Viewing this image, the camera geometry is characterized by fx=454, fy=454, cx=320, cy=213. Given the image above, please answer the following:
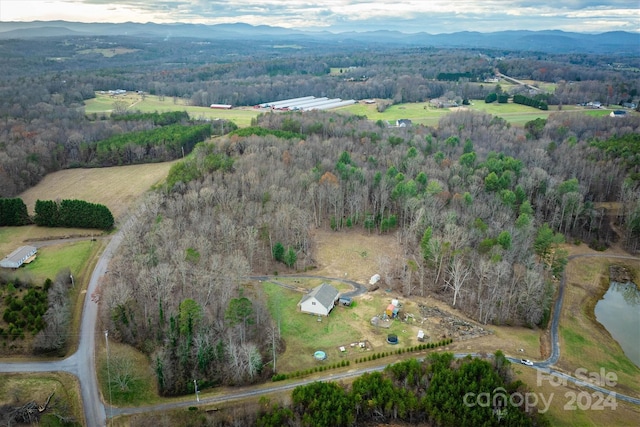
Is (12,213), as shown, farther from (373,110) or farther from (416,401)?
(373,110)

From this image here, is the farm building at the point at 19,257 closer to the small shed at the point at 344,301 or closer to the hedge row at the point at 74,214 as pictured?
the hedge row at the point at 74,214

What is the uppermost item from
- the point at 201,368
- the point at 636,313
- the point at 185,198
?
the point at 185,198

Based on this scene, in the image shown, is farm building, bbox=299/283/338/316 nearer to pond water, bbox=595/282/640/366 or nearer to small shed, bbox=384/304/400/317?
small shed, bbox=384/304/400/317

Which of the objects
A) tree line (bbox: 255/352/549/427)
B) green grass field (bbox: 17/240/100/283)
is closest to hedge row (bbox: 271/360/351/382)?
tree line (bbox: 255/352/549/427)

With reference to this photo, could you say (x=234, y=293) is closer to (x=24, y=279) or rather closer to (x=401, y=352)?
(x=401, y=352)

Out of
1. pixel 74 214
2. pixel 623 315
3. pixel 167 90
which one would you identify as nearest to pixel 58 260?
pixel 74 214

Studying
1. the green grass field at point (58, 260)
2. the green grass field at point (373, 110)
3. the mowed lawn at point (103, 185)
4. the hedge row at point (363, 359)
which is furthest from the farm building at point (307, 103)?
the hedge row at point (363, 359)

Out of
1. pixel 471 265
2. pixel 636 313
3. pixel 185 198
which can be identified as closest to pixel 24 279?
pixel 185 198
